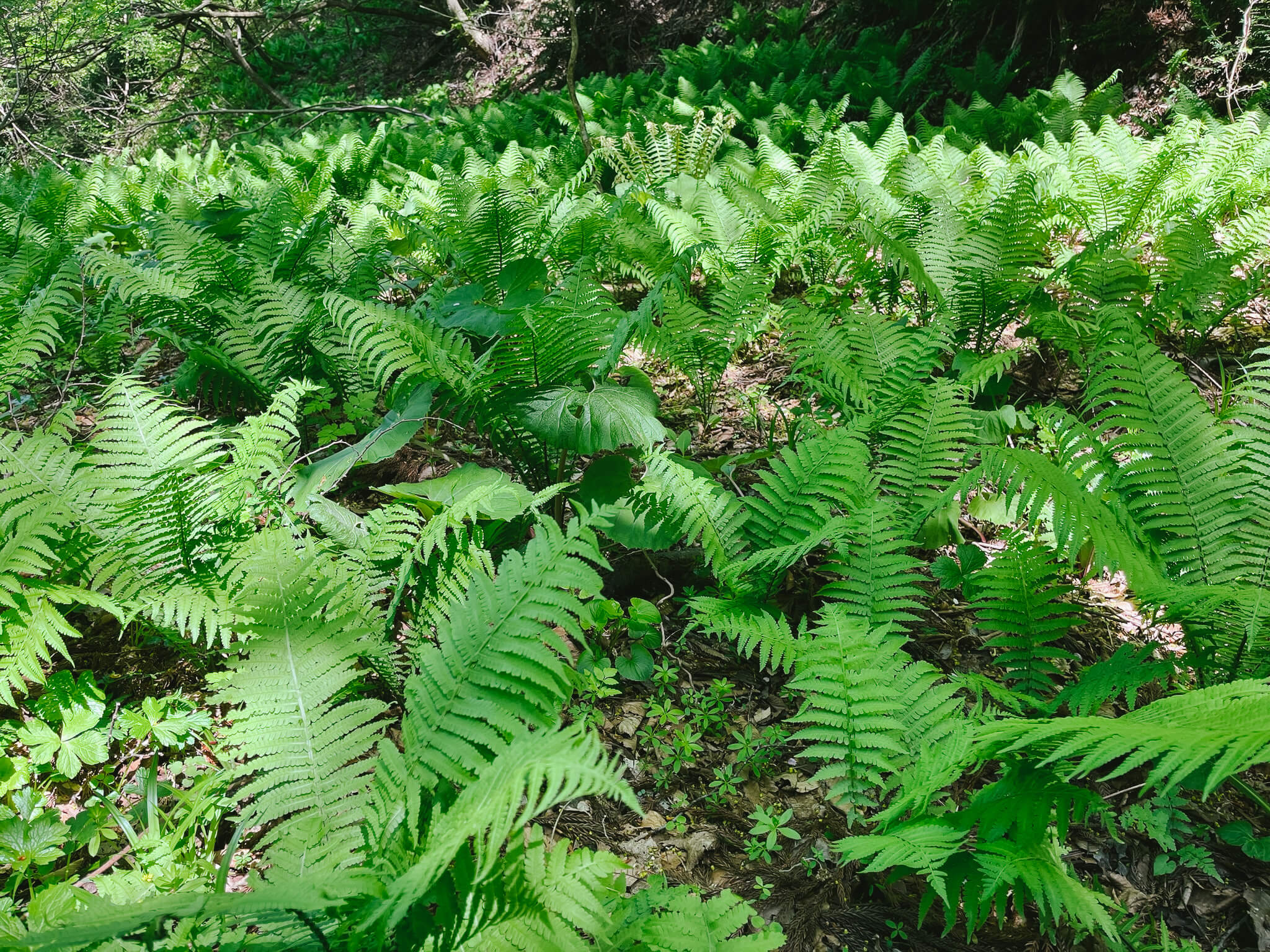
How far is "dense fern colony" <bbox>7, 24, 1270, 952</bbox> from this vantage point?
123 centimetres

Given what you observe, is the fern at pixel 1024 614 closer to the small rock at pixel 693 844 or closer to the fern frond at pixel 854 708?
the fern frond at pixel 854 708

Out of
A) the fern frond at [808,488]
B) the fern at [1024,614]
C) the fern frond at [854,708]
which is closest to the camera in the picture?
the fern frond at [854,708]

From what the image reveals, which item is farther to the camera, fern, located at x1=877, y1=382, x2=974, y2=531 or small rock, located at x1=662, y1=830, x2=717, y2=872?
fern, located at x1=877, y1=382, x2=974, y2=531

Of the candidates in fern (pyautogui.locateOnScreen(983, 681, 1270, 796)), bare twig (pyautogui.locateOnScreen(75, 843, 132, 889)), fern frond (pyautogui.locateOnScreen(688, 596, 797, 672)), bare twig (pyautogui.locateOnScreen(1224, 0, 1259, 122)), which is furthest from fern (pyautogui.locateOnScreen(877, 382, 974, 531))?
bare twig (pyautogui.locateOnScreen(1224, 0, 1259, 122))

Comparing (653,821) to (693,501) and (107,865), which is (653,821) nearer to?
(693,501)

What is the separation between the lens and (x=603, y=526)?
1.91m

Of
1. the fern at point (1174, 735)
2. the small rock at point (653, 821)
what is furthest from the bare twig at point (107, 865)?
the fern at point (1174, 735)

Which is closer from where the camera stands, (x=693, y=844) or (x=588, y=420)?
(x=693, y=844)

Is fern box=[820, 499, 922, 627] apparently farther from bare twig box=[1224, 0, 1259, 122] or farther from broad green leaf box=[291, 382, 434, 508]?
bare twig box=[1224, 0, 1259, 122]

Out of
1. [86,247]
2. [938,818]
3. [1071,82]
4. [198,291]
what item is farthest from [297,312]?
[1071,82]

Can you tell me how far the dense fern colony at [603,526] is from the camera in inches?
48.3

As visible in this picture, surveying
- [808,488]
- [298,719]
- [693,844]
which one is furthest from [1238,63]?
→ [298,719]

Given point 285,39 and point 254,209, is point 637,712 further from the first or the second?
point 285,39

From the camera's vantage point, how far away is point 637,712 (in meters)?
2.00
